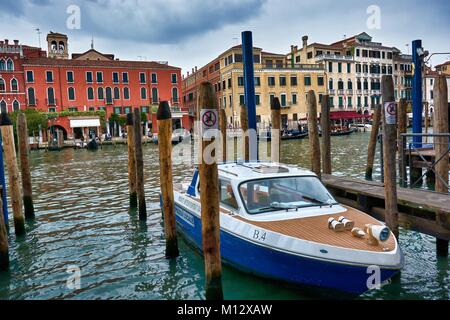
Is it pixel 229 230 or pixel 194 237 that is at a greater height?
pixel 229 230

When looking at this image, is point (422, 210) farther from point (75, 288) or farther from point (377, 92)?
point (377, 92)

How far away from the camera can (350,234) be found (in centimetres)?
526

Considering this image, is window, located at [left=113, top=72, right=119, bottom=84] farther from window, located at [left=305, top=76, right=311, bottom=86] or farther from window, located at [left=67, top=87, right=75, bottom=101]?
window, located at [left=305, top=76, right=311, bottom=86]

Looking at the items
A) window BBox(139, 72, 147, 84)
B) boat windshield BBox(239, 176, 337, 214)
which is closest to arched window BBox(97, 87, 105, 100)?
window BBox(139, 72, 147, 84)

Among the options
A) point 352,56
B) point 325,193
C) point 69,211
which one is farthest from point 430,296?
point 352,56

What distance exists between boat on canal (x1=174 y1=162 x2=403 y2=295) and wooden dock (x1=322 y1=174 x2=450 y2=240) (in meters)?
0.89

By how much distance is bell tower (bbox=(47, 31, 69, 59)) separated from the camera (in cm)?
5773

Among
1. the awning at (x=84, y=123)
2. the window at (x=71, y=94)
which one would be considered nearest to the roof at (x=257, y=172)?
the awning at (x=84, y=123)

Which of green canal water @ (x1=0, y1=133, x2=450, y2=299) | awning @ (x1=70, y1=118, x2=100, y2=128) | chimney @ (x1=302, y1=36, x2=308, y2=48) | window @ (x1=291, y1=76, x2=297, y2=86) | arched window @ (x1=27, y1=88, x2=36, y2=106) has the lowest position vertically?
green canal water @ (x1=0, y1=133, x2=450, y2=299)

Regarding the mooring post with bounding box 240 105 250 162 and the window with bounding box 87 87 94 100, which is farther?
the window with bounding box 87 87 94 100

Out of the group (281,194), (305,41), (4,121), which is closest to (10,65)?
(305,41)

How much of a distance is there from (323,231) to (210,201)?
1611mm

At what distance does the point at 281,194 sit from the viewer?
6.27 meters

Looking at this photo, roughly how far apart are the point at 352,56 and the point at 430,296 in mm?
57721
